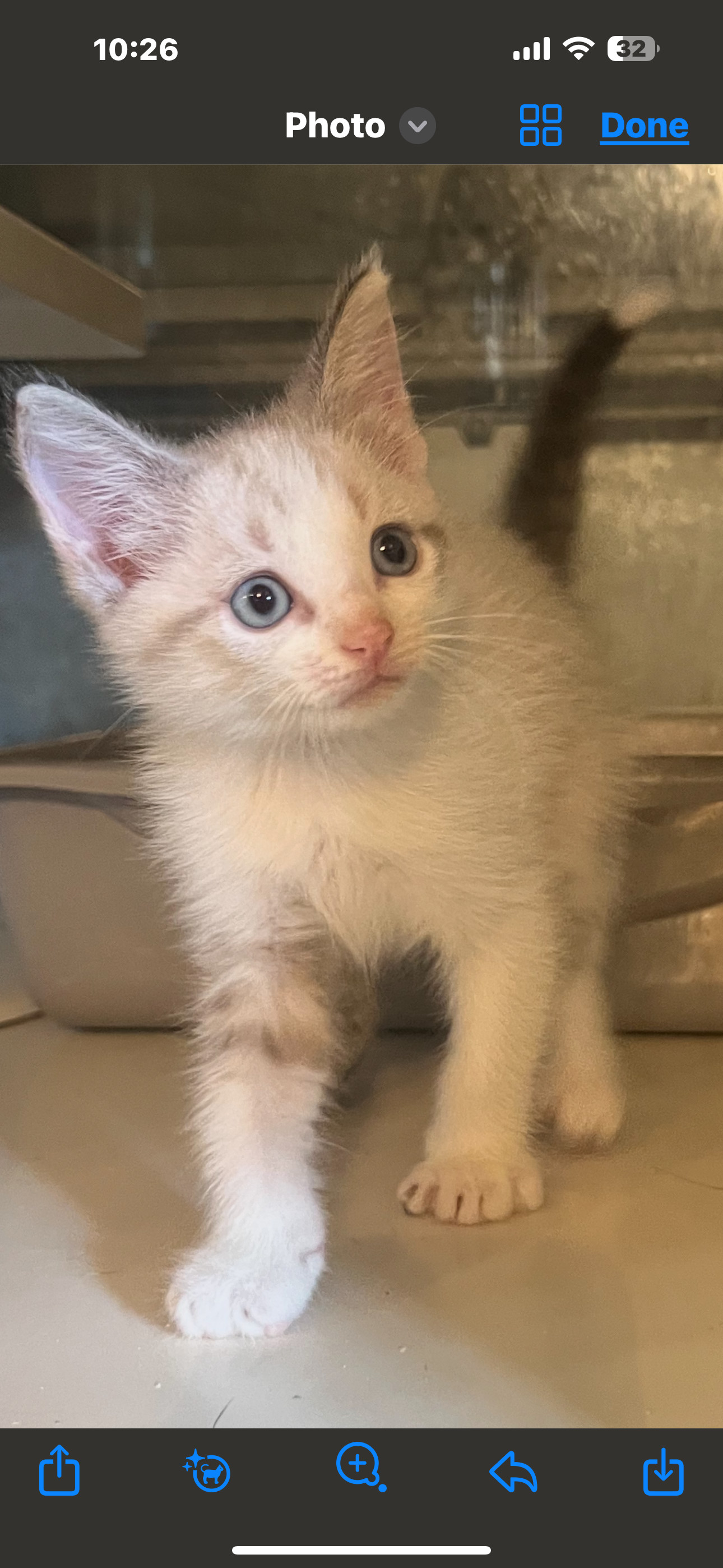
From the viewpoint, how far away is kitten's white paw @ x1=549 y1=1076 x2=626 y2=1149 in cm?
81

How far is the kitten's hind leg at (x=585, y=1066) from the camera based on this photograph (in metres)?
0.82

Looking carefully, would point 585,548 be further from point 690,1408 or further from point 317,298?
point 690,1408

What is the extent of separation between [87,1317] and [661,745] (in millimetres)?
731

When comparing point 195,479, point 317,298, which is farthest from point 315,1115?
point 317,298
